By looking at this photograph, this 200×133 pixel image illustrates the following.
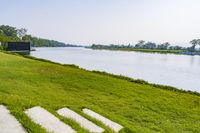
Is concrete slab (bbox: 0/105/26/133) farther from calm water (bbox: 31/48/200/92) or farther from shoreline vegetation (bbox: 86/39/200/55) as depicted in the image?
shoreline vegetation (bbox: 86/39/200/55)

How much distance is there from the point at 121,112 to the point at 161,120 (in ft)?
3.02

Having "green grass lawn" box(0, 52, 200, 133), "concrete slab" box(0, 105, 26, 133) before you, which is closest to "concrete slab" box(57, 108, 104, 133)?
"green grass lawn" box(0, 52, 200, 133)

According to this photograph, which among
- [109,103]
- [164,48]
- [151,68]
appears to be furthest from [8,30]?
[109,103]

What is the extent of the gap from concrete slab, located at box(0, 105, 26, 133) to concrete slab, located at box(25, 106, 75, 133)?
0.99 feet

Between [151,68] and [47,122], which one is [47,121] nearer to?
[47,122]

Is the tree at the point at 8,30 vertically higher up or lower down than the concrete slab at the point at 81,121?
higher up

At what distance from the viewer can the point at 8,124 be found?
A: 359 cm

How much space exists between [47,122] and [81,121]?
70 cm

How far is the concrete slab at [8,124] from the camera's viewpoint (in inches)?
133

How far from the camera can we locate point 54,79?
9.80 metres

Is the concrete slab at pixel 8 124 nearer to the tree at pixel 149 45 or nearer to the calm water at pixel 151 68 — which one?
the calm water at pixel 151 68

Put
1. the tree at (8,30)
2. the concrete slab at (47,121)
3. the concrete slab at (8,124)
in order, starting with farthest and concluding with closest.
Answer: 1. the tree at (8,30)
2. the concrete slab at (47,121)
3. the concrete slab at (8,124)

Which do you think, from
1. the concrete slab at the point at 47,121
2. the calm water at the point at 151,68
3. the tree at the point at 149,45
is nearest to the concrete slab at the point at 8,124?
the concrete slab at the point at 47,121

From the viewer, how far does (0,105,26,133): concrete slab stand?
339cm
